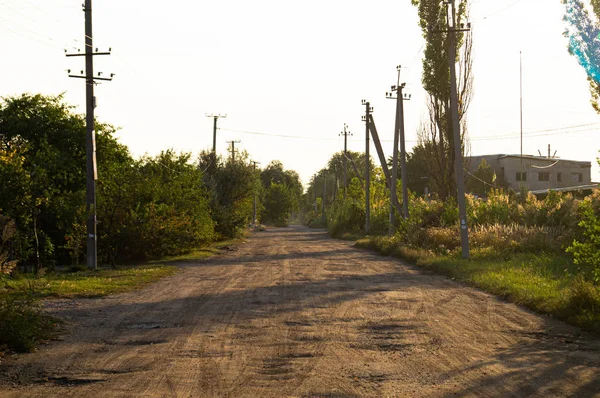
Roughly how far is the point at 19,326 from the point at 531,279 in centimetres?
1153

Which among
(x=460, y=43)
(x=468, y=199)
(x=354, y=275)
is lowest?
(x=354, y=275)

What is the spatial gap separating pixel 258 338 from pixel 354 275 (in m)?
10.5

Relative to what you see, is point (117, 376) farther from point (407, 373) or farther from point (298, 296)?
point (298, 296)

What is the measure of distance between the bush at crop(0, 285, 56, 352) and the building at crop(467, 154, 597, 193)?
238ft

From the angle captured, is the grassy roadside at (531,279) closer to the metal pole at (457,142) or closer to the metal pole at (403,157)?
the metal pole at (457,142)

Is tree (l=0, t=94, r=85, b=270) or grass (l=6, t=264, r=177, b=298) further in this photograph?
tree (l=0, t=94, r=85, b=270)

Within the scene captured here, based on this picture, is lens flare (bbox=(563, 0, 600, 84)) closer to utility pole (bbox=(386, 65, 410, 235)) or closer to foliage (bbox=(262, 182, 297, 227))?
utility pole (bbox=(386, 65, 410, 235))

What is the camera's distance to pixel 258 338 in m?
9.89

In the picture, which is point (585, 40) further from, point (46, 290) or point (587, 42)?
point (46, 290)

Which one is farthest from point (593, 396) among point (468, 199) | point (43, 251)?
point (468, 199)

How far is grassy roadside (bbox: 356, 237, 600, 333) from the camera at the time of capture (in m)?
11.6

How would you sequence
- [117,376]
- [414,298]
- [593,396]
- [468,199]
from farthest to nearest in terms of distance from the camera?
[468,199], [414,298], [117,376], [593,396]

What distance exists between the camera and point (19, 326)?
9.35 metres

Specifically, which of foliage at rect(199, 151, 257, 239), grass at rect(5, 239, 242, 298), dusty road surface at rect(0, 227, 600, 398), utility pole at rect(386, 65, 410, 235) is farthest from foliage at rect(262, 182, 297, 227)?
dusty road surface at rect(0, 227, 600, 398)
